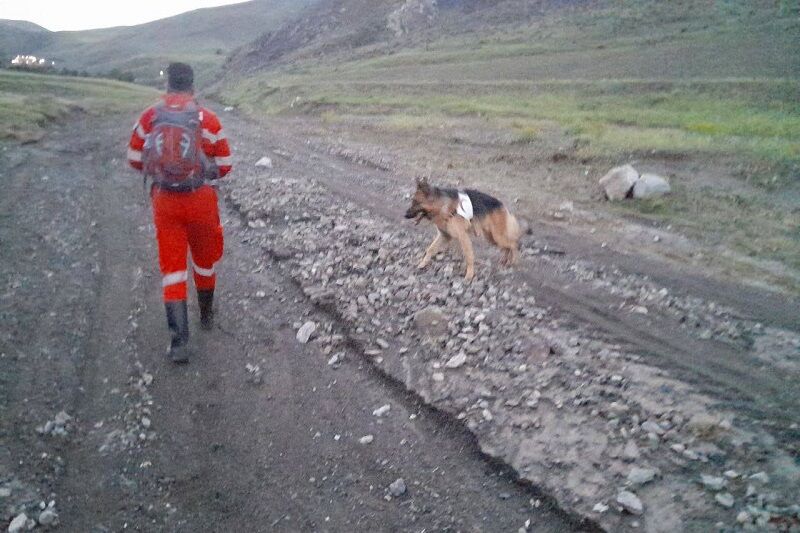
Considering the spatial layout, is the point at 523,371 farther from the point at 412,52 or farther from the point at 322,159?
the point at 412,52

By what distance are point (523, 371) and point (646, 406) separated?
3.26 ft

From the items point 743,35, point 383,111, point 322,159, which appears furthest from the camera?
point 743,35

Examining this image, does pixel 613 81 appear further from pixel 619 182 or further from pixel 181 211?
pixel 181 211

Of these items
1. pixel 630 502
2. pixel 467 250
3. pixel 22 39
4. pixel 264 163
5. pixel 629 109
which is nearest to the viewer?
pixel 630 502

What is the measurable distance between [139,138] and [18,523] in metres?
2.95

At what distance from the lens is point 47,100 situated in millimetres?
21969

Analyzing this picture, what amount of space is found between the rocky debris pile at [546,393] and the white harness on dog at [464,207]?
664 millimetres

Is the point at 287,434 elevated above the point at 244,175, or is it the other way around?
the point at 244,175

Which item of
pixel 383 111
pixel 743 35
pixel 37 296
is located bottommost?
pixel 37 296

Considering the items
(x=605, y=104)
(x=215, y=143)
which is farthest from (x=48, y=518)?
(x=605, y=104)

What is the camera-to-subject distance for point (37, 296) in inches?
233

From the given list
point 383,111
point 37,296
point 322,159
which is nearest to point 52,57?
point 383,111

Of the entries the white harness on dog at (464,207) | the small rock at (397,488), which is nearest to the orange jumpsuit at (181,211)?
the small rock at (397,488)

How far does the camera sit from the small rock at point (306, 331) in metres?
5.48
